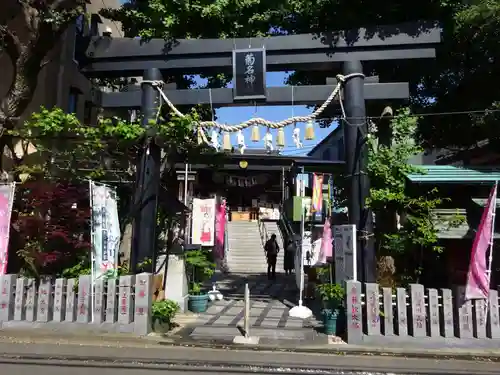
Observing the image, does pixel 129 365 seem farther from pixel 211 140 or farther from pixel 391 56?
pixel 391 56

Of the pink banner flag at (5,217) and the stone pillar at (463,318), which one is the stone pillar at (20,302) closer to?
the pink banner flag at (5,217)

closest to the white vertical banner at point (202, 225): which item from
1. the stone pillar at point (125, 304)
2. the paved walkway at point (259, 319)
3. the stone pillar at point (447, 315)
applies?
the paved walkway at point (259, 319)

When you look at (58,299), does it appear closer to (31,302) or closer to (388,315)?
(31,302)

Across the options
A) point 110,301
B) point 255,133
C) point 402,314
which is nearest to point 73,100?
point 255,133

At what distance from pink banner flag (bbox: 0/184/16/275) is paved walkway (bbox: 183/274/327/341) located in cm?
461

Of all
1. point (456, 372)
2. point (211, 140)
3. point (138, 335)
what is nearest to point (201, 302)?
point (138, 335)

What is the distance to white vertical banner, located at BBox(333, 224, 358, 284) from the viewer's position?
10500 millimetres

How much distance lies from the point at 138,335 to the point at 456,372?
6350 mm

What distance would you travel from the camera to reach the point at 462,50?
13.1 meters

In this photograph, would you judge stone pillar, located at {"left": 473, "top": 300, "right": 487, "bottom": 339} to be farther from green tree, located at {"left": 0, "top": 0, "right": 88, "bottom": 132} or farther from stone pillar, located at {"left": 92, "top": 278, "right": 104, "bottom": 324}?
green tree, located at {"left": 0, "top": 0, "right": 88, "bottom": 132}

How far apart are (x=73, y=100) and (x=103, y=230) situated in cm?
897

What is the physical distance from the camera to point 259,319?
11898 millimetres

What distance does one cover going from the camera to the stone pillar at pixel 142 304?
9781 millimetres

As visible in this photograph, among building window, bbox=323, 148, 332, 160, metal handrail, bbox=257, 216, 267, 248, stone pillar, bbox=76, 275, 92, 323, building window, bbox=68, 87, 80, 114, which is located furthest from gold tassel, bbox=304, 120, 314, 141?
building window, bbox=323, 148, 332, 160
